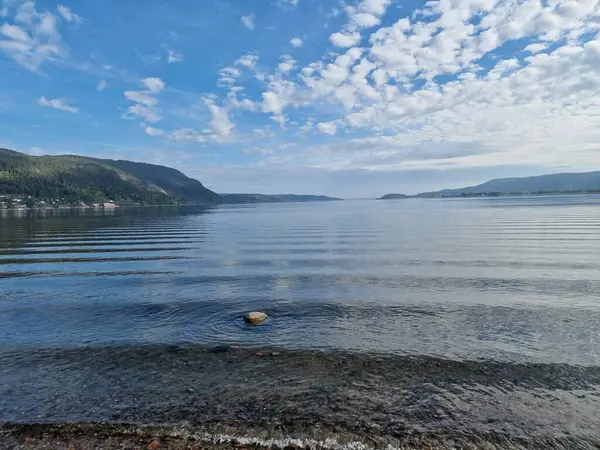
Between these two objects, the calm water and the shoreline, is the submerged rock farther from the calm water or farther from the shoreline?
the shoreline

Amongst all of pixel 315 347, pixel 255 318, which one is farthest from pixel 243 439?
pixel 255 318

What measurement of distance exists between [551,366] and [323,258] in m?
25.5

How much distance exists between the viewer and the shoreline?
344 inches

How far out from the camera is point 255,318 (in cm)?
1769

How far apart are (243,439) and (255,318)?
28.6 ft

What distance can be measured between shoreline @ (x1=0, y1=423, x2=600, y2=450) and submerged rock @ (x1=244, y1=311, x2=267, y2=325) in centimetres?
810

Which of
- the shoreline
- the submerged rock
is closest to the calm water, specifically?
the shoreline

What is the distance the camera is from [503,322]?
56.3 feet

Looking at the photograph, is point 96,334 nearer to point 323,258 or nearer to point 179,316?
point 179,316

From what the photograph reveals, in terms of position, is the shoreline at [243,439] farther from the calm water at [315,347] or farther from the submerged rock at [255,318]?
the submerged rock at [255,318]

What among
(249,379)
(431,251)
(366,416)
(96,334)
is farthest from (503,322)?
(431,251)

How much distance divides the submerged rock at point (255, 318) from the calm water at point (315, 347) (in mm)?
663

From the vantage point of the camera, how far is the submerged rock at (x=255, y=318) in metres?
17.6

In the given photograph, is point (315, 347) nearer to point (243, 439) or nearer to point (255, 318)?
point (255, 318)
